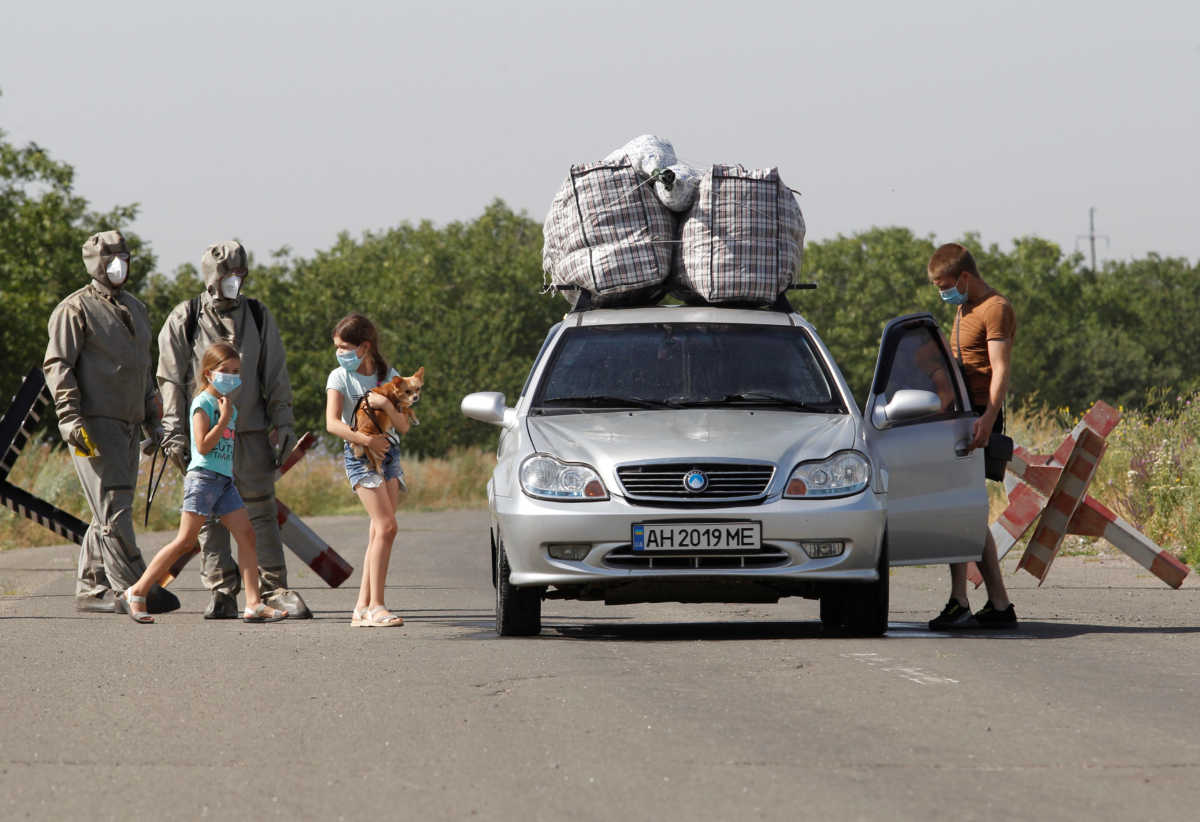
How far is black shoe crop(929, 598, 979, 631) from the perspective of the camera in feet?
35.8

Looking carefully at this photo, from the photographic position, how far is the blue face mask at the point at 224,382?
11.0m

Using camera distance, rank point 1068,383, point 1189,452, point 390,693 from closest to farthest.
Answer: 1. point 390,693
2. point 1189,452
3. point 1068,383

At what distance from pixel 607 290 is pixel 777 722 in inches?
199

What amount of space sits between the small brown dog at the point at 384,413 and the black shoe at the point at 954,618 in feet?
10.6

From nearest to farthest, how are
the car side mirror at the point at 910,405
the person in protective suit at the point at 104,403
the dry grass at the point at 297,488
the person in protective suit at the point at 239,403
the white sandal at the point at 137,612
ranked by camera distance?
the car side mirror at the point at 910,405 → the white sandal at the point at 137,612 → the person in protective suit at the point at 239,403 → the person in protective suit at the point at 104,403 → the dry grass at the point at 297,488

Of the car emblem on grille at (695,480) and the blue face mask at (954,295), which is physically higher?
the blue face mask at (954,295)

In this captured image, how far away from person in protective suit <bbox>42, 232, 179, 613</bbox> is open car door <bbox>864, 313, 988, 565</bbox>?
459 cm

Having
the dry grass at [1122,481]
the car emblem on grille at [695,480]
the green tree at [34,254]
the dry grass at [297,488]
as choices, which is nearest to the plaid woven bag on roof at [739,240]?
the car emblem on grille at [695,480]

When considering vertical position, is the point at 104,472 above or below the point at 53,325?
below

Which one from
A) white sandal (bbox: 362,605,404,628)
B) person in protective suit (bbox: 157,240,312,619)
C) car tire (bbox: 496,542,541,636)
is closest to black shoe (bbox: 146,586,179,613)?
person in protective suit (bbox: 157,240,312,619)

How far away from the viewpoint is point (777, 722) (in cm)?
695

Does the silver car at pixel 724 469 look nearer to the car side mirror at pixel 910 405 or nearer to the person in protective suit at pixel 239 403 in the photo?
the car side mirror at pixel 910 405

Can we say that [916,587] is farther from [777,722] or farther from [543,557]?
[777,722]

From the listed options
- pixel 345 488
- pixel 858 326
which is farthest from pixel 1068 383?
pixel 345 488
